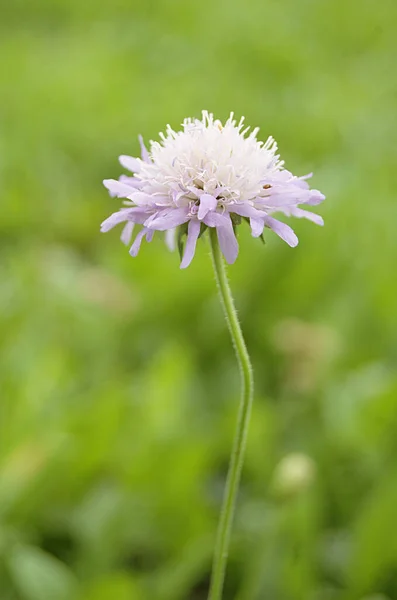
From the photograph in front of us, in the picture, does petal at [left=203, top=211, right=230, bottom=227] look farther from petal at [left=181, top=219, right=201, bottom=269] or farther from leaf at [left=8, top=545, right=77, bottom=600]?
leaf at [left=8, top=545, right=77, bottom=600]

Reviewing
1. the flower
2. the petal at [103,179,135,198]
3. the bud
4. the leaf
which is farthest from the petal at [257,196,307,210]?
the leaf

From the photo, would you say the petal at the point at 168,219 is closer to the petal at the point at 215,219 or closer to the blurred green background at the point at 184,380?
the petal at the point at 215,219

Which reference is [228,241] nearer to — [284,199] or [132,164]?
[284,199]

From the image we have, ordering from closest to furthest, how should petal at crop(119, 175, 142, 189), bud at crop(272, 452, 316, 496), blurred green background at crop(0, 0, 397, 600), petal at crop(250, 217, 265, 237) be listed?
petal at crop(250, 217, 265, 237) → petal at crop(119, 175, 142, 189) → bud at crop(272, 452, 316, 496) → blurred green background at crop(0, 0, 397, 600)

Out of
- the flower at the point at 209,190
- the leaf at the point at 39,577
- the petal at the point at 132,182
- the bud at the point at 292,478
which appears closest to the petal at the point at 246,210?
the flower at the point at 209,190

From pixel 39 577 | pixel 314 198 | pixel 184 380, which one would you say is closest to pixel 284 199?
pixel 314 198

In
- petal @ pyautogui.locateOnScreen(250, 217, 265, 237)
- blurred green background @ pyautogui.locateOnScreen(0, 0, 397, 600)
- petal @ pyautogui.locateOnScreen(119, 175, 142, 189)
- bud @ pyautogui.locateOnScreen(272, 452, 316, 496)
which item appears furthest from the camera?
blurred green background @ pyautogui.locateOnScreen(0, 0, 397, 600)

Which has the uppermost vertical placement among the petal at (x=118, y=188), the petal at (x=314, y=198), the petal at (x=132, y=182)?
the petal at (x=132, y=182)
